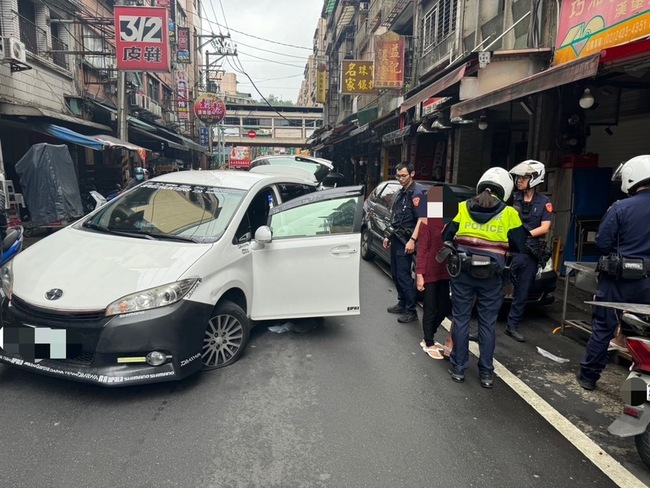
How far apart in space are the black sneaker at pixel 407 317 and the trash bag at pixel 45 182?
8010mm

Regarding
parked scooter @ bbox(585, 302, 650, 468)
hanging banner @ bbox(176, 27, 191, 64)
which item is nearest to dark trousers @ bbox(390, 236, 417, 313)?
parked scooter @ bbox(585, 302, 650, 468)

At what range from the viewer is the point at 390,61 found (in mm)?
15328

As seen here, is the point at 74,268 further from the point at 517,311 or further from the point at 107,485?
the point at 517,311

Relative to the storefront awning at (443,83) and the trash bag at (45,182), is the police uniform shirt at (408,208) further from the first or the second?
the trash bag at (45,182)

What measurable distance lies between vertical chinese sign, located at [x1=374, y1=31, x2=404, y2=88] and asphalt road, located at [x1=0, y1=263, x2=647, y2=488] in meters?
13.2

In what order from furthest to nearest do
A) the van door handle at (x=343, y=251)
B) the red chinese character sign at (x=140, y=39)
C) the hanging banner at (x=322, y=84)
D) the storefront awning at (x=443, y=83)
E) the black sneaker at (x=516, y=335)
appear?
the hanging banner at (x=322, y=84) < the red chinese character sign at (x=140, y=39) < the storefront awning at (x=443, y=83) < the black sneaker at (x=516, y=335) < the van door handle at (x=343, y=251)

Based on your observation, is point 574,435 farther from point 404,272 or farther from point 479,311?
point 404,272

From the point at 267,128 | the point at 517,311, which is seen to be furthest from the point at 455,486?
the point at 267,128

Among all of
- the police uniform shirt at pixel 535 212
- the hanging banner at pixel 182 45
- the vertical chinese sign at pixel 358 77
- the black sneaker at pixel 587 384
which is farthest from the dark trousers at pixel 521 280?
the hanging banner at pixel 182 45

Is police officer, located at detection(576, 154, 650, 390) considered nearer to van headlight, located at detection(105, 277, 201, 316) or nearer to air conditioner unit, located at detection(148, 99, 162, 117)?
van headlight, located at detection(105, 277, 201, 316)

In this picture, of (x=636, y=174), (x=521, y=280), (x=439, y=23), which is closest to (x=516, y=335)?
(x=521, y=280)

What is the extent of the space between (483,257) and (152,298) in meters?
2.54

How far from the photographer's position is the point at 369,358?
4258 millimetres

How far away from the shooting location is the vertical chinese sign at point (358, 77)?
18328 millimetres
